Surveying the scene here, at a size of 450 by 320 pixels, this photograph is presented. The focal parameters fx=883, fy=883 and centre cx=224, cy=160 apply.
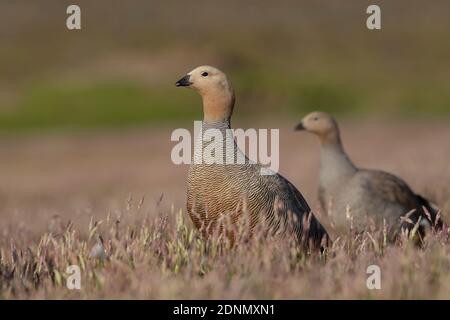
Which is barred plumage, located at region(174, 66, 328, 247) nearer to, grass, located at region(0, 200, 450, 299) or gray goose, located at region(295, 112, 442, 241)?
grass, located at region(0, 200, 450, 299)

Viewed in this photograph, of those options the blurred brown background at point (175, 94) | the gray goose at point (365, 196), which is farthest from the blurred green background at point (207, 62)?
the gray goose at point (365, 196)

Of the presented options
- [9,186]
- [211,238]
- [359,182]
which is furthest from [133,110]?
[211,238]

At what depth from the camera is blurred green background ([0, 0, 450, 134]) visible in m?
45.6

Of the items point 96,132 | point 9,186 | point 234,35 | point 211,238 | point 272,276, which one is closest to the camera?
point 272,276

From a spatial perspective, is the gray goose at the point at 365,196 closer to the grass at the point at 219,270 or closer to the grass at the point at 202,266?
the grass at the point at 202,266

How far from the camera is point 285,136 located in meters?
26.6

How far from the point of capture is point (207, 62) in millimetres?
53219

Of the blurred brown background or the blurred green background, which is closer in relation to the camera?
the blurred brown background

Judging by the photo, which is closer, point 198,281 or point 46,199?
point 198,281

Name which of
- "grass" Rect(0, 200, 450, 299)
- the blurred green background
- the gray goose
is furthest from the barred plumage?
the blurred green background

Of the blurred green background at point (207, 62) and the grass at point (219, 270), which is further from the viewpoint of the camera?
the blurred green background at point (207, 62)

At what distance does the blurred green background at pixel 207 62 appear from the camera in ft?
150
